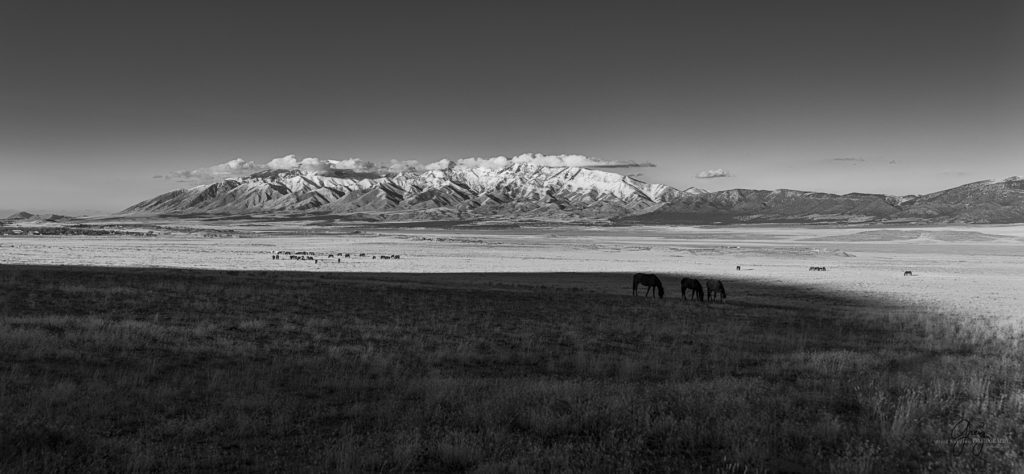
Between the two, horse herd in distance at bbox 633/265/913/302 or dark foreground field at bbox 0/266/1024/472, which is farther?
horse herd in distance at bbox 633/265/913/302

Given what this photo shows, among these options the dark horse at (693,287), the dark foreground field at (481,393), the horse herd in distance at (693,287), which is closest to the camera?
the dark foreground field at (481,393)

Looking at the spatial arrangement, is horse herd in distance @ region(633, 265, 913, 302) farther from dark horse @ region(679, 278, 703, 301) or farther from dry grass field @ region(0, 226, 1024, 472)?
dry grass field @ region(0, 226, 1024, 472)

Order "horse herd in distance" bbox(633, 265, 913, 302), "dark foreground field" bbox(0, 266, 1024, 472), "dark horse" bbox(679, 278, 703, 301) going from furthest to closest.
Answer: "dark horse" bbox(679, 278, 703, 301), "horse herd in distance" bbox(633, 265, 913, 302), "dark foreground field" bbox(0, 266, 1024, 472)

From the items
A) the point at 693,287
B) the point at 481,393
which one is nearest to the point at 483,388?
the point at 481,393

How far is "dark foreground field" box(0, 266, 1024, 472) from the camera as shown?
22.4ft

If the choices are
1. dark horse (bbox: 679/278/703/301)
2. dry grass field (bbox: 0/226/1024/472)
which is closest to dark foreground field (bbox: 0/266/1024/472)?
dry grass field (bbox: 0/226/1024/472)

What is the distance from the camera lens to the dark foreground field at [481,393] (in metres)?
6.82

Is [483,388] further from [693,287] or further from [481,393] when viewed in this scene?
[693,287]

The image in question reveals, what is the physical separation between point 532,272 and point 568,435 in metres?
43.8

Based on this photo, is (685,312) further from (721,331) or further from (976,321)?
(976,321)

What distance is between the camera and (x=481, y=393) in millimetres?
9742

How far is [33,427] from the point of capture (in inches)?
271

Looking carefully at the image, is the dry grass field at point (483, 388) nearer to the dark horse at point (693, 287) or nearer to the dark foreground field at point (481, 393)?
the dark foreground field at point (481, 393)

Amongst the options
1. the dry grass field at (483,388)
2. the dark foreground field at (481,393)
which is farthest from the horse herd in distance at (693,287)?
the dark foreground field at (481,393)
